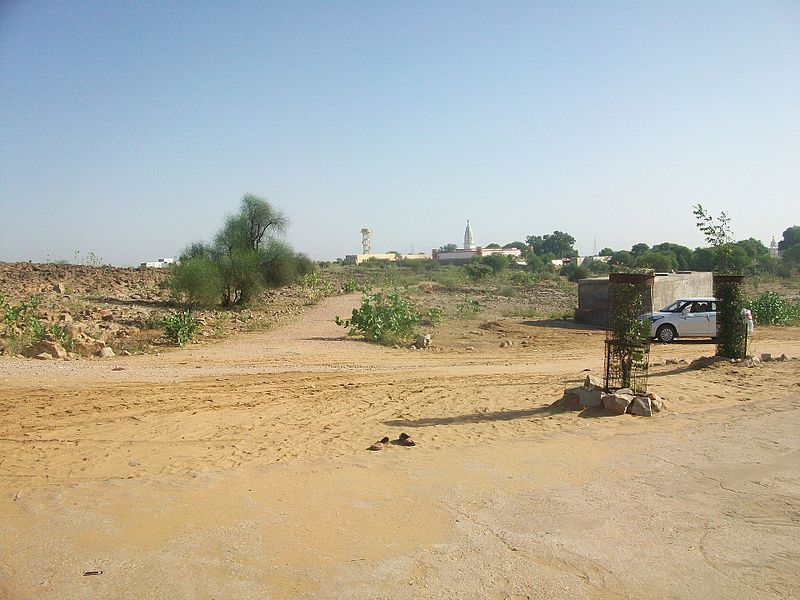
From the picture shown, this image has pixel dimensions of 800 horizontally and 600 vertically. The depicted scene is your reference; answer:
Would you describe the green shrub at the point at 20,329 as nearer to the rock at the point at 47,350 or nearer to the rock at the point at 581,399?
the rock at the point at 47,350

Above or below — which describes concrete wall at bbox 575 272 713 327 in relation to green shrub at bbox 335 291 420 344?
above

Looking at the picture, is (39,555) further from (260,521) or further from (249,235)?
(249,235)

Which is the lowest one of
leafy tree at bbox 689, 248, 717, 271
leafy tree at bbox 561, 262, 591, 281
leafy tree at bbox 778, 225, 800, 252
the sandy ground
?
the sandy ground

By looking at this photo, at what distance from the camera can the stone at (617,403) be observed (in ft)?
33.9

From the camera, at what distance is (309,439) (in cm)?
911

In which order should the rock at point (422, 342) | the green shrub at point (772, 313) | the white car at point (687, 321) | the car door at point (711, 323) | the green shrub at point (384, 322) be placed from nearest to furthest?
1. the rock at point (422, 342)
2. the green shrub at point (384, 322)
3. the car door at point (711, 323)
4. the white car at point (687, 321)
5. the green shrub at point (772, 313)

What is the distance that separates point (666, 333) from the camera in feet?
74.0

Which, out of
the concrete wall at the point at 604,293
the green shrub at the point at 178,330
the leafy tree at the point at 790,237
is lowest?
the green shrub at the point at 178,330

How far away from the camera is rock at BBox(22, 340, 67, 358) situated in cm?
1585

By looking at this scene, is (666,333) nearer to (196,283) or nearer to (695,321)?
(695,321)

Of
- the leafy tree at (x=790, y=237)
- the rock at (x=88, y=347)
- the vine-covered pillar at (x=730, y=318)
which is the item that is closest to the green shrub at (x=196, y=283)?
the rock at (x=88, y=347)

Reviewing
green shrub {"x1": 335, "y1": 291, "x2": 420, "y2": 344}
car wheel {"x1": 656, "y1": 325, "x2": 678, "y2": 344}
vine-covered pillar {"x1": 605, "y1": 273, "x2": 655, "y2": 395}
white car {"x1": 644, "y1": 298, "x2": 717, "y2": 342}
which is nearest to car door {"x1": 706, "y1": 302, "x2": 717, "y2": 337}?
white car {"x1": 644, "y1": 298, "x2": 717, "y2": 342}

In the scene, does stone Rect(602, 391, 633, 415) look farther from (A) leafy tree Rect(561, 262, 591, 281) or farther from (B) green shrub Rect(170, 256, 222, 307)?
(A) leafy tree Rect(561, 262, 591, 281)

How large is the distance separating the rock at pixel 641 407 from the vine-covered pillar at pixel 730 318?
18.5ft
